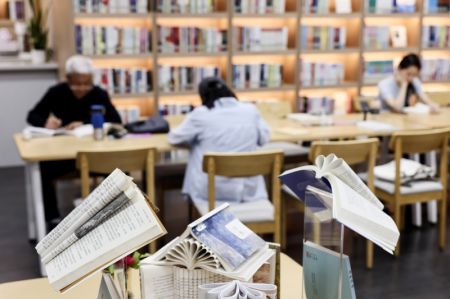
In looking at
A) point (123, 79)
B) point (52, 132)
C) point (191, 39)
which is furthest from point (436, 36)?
point (52, 132)

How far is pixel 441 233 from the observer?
12.9ft

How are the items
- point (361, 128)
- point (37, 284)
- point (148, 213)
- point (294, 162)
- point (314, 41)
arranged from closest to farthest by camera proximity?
1. point (148, 213)
2. point (37, 284)
3. point (361, 128)
4. point (294, 162)
5. point (314, 41)

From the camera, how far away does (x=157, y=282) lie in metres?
1.42

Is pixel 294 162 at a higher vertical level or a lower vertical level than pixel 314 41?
lower

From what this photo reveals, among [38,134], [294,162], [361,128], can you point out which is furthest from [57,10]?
Result: [361,128]

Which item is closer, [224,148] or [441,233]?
[224,148]

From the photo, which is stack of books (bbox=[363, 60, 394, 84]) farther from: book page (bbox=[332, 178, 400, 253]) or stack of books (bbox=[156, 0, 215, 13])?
book page (bbox=[332, 178, 400, 253])

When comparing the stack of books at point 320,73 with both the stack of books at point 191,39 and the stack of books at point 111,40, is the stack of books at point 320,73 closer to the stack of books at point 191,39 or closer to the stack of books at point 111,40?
the stack of books at point 191,39

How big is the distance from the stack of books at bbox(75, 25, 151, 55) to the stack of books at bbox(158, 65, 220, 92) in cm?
29

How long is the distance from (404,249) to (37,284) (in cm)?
277

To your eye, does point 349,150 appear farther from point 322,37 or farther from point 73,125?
point 322,37

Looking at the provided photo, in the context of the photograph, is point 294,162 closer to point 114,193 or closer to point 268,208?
point 268,208

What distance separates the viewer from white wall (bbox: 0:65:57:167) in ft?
19.5

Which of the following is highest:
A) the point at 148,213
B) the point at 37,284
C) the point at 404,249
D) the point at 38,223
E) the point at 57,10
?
the point at 57,10
